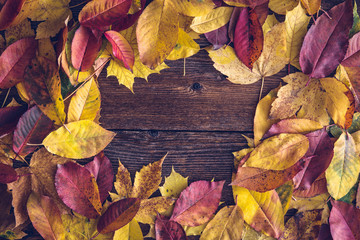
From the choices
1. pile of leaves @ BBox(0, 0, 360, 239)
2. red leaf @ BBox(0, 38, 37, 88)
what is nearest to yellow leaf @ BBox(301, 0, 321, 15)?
pile of leaves @ BBox(0, 0, 360, 239)

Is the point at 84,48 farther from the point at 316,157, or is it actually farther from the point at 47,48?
the point at 316,157

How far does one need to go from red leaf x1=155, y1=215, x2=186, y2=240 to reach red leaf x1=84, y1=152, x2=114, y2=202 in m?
0.13

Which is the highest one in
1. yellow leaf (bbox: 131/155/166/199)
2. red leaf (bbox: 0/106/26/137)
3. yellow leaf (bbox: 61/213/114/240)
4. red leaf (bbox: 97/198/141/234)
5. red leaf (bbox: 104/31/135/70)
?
red leaf (bbox: 104/31/135/70)

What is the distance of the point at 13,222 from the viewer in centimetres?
57

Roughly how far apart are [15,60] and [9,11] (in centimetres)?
9

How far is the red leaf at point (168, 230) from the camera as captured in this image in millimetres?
577

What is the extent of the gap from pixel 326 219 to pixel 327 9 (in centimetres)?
48

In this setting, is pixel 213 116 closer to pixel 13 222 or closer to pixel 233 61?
pixel 233 61

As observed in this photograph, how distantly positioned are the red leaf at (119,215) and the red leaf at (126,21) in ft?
1.18

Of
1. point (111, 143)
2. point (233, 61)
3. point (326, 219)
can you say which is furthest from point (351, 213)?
point (111, 143)

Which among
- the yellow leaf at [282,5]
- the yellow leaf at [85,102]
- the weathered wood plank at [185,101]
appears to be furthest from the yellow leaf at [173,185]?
the yellow leaf at [282,5]

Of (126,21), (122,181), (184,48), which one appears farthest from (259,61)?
(122,181)

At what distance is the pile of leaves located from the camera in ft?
1.75

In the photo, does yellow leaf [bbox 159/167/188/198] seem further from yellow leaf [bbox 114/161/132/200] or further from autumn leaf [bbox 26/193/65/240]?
autumn leaf [bbox 26/193/65/240]
